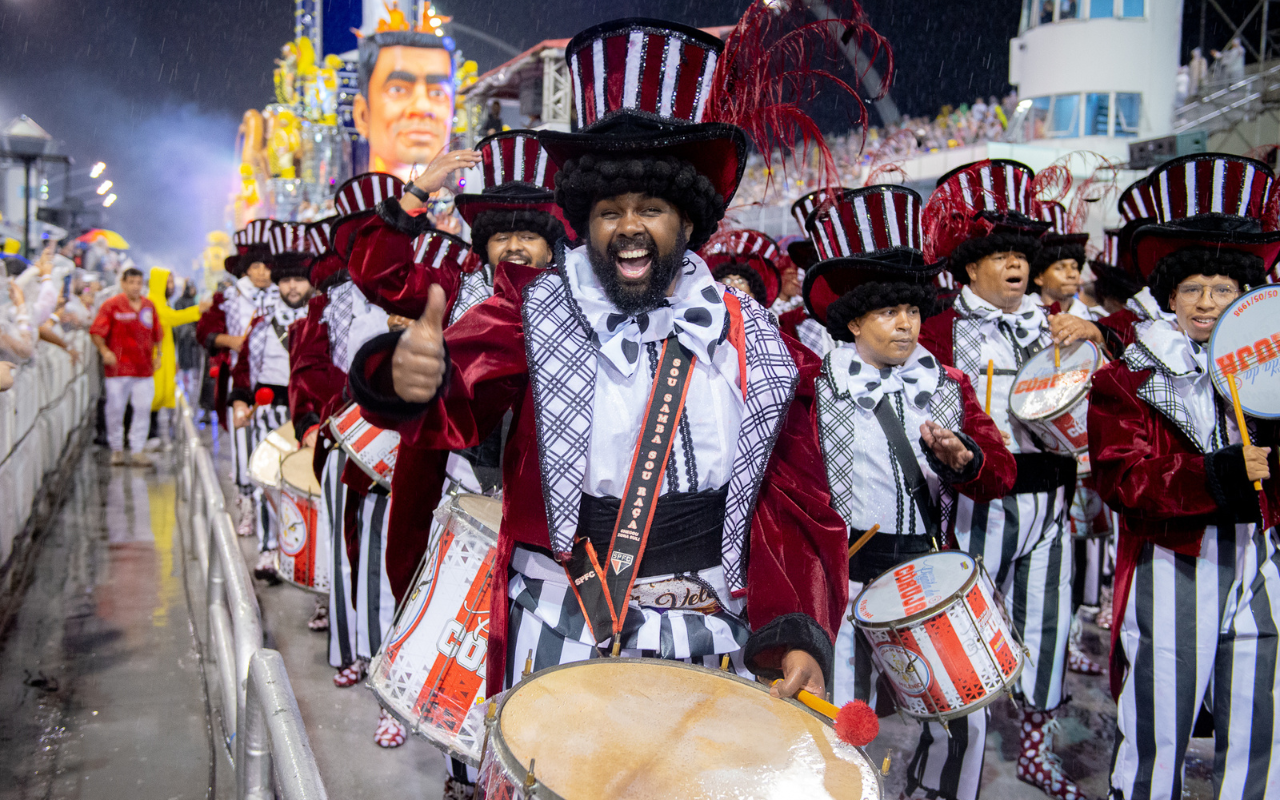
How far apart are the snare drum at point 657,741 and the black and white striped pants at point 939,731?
1.76 meters

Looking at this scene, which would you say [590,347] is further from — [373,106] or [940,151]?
[373,106]

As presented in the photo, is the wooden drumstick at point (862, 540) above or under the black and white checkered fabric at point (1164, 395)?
under

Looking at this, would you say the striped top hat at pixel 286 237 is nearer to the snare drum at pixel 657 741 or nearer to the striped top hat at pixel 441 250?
the striped top hat at pixel 441 250

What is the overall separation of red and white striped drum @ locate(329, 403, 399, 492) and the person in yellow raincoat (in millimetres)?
9679

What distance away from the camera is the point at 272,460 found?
5.26 m

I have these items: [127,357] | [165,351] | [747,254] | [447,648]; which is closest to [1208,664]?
[447,648]

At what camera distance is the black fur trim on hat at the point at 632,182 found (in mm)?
2113

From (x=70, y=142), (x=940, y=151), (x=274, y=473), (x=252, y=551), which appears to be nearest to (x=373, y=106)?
(x=70, y=142)

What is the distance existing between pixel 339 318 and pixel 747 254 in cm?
312

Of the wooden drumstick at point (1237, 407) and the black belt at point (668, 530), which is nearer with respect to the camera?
the black belt at point (668, 530)

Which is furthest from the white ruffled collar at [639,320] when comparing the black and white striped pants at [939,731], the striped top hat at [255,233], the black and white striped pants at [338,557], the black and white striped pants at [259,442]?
the striped top hat at [255,233]

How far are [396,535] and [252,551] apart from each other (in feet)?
16.5

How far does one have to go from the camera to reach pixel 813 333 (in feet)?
22.2

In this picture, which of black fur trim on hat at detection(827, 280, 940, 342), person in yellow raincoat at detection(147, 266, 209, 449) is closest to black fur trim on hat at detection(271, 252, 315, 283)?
black fur trim on hat at detection(827, 280, 940, 342)
